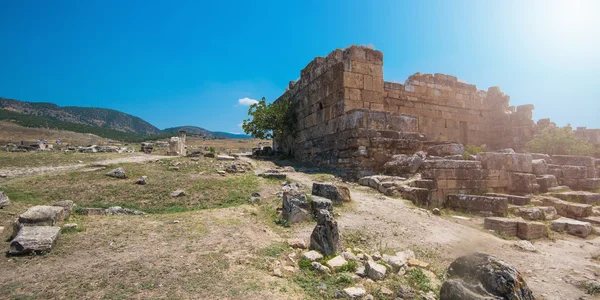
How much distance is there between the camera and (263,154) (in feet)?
57.5

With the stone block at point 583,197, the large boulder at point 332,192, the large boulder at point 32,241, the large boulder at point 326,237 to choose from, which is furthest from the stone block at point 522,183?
the large boulder at point 32,241

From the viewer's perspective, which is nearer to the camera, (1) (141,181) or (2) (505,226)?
(2) (505,226)

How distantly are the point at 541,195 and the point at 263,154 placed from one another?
12896 mm

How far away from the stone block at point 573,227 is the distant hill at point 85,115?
130261 mm

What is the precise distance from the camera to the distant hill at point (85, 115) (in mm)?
106375

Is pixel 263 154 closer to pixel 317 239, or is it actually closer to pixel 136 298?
pixel 317 239

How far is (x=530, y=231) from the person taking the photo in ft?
18.5

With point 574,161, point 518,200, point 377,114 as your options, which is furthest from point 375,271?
point 574,161

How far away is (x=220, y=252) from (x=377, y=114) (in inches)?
305

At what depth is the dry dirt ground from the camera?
2971 millimetres

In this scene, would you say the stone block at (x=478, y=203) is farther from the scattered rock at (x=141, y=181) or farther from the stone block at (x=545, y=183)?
the scattered rock at (x=141, y=181)

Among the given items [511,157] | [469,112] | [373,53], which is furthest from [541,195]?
[469,112]

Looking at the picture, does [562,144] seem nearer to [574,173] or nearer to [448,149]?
[574,173]

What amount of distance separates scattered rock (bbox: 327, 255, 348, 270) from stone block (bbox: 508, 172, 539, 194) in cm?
703
